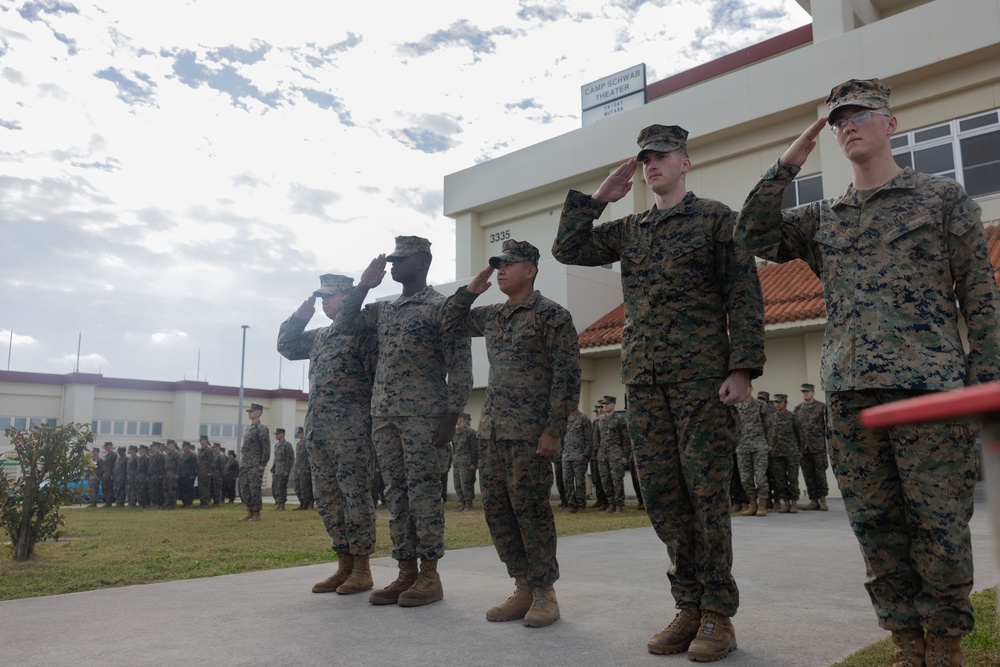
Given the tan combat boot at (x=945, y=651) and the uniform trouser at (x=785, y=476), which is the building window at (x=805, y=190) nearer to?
the uniform trouser at (x=785, y=476)

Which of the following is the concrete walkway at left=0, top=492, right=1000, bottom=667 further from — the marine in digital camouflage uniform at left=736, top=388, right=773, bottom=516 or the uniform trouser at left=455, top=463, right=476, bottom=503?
the uniform trouser at left=455, top=463, right=476, bottom=503

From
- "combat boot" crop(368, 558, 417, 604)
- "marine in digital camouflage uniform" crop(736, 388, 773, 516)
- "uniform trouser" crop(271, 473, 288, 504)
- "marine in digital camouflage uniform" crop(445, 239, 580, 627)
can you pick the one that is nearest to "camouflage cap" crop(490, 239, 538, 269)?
"marine in digital camouflage uniform" crop(445, 239, 580, 627)

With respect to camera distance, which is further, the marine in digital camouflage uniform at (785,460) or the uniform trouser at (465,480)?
the uniform trouser at (465,480)

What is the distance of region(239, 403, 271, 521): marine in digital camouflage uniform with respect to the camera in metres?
13.4

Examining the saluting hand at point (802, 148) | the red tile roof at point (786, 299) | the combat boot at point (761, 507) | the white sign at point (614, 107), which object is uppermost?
the white sign at point (614, 107)

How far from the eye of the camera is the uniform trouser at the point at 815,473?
39.8 ft

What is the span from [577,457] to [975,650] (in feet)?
35.7

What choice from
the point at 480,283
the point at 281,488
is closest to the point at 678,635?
the point at 480,283

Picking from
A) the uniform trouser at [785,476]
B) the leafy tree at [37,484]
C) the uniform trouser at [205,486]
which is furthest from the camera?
the uniform trouser at [205,486]

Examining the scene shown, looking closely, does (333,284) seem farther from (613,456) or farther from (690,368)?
(613,456)

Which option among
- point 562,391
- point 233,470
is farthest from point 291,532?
point 233,470

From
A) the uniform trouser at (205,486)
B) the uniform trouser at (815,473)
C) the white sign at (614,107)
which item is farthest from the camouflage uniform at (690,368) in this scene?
the uniform trouser at (205,486)

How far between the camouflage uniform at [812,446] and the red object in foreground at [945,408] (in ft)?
38.7

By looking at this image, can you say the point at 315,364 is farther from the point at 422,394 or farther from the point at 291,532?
the point at 291,532
